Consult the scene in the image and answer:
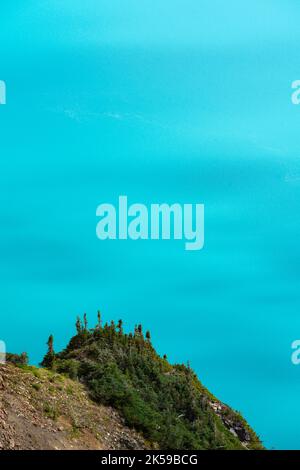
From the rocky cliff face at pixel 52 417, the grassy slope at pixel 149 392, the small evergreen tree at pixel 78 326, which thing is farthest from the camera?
the small evergreen tree at pixel 78 326

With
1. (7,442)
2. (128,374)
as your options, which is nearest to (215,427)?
(128,374)

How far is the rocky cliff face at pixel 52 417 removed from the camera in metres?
27.2

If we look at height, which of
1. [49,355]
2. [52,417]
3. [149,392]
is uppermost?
[49,355]

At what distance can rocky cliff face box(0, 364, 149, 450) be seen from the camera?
2722 centimetres

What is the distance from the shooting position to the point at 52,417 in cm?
2923

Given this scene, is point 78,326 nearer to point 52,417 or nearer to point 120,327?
point 120,327

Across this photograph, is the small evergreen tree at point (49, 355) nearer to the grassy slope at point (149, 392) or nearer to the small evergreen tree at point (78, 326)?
the grassy slope at point (149, 392)

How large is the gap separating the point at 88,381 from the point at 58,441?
20.5 feet

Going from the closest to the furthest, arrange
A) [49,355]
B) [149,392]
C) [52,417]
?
[52,417], [149,392], [49,355]

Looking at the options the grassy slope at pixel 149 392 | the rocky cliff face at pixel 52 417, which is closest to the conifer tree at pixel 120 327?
the grassy slope at pixel 149 392

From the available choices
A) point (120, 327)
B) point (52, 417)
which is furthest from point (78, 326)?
point (52, 417)

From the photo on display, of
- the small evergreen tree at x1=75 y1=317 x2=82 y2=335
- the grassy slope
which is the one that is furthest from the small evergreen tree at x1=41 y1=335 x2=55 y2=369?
the small evergreen tree at x1=75 y1=317 x2=82 y2=335

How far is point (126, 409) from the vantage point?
107ft

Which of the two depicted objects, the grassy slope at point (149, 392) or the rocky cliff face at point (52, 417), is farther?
the grassy slope at point (149, 392)
